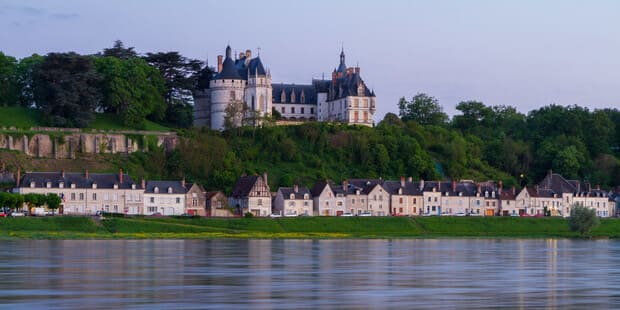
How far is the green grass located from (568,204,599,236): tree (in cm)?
4955

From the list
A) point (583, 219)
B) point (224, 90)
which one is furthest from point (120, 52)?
point (583, 219)

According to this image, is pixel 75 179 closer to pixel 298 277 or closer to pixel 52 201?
pixel 52 201

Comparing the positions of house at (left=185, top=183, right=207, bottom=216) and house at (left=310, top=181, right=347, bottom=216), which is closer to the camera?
house at (left=185, top=183, right=207, bottom=216)

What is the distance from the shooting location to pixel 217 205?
97625mm

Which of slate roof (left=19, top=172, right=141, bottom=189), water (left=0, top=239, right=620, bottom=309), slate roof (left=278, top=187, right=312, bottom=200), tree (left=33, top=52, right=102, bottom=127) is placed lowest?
water (left=0, top=239, right=620, bottom=309)

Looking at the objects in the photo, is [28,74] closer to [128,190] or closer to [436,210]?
[128,190]

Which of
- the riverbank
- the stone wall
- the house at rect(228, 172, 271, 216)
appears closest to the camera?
the riverbank

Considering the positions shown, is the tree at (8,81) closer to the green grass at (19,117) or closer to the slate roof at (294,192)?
the green grass at (19,117)

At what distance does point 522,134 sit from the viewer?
436 ft

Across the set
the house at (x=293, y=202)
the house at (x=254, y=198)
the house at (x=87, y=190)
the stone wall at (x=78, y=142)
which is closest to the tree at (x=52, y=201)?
the house at (x=87, y=190)

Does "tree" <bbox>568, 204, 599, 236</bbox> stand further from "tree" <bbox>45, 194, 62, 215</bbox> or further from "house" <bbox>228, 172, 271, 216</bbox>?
"tree" <bbox>45, 194, 62, 215</bbox>

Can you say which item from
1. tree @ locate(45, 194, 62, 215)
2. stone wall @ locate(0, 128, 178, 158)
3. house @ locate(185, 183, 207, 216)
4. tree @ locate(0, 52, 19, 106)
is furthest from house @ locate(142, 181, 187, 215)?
tree @ locate(0, 52, 19, 106)

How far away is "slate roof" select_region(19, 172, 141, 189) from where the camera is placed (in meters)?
92.1

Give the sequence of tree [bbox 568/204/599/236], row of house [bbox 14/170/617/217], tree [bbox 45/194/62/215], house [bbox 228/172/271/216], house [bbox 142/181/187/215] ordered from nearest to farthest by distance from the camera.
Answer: tree [bbox 45/194/62/215], tree [bbox 568/204/599/236], row of house [bbox 14/170/617/217], house [bbox 142/181/187/215], house [bbox 228/172/271/216]
